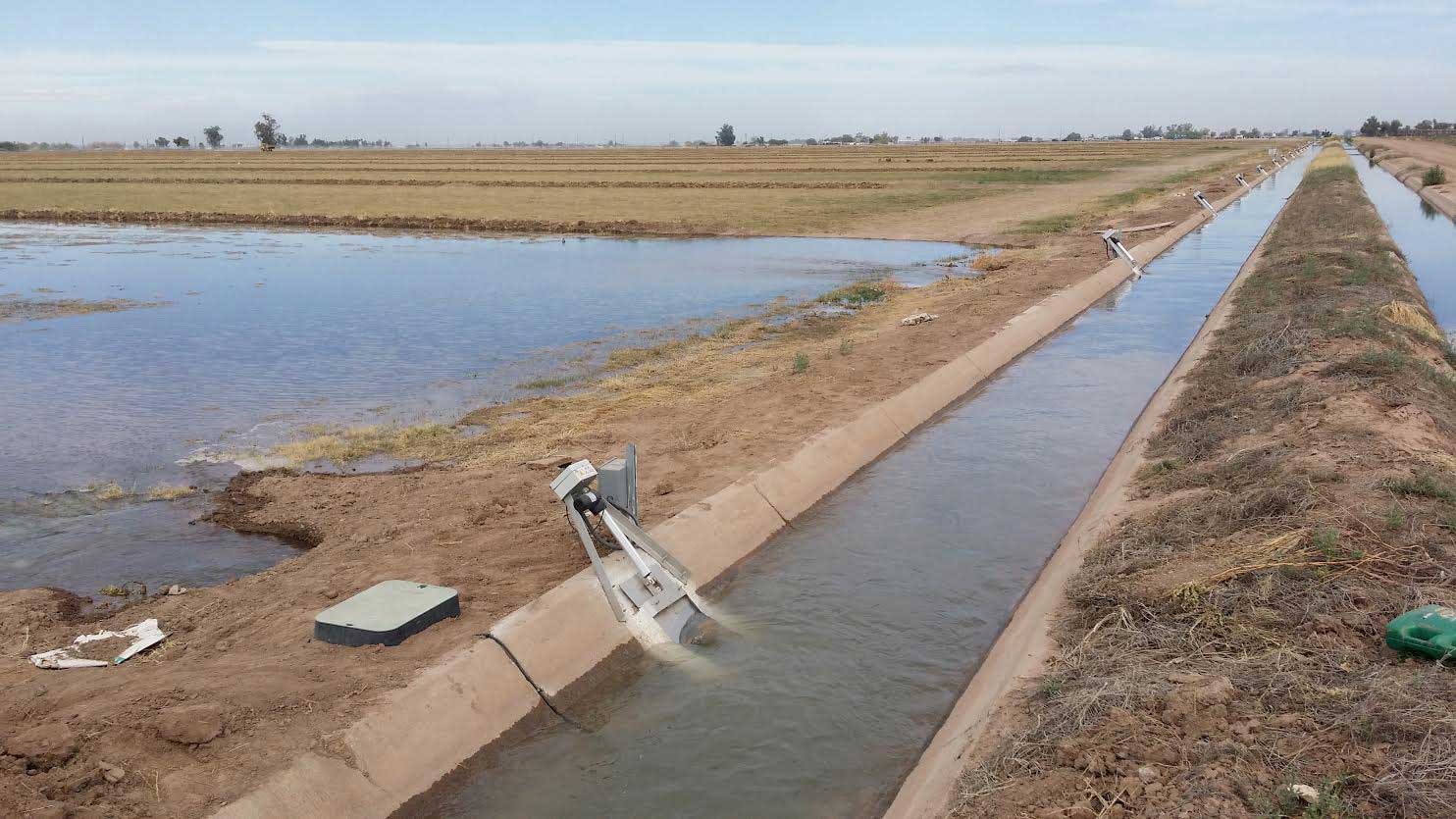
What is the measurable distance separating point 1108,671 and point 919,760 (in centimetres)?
125

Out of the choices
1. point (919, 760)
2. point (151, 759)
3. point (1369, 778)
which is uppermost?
point (1369, 778)

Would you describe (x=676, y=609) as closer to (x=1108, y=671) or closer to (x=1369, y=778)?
(x=1108, y=671)

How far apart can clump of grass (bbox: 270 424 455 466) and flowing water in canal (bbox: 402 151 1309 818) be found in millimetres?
4885

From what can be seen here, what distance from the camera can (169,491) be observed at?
10.8m

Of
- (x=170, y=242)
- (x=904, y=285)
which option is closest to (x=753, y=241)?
(x=904, y=285)

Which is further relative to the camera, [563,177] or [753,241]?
[563,177]

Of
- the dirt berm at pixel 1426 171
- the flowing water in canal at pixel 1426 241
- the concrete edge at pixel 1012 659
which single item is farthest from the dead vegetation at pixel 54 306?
the dirt berm at pixel 1426 171

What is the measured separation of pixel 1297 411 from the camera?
34.4ft

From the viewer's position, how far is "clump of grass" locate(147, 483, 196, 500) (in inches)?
422

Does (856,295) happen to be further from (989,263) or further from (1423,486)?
(1423,486)

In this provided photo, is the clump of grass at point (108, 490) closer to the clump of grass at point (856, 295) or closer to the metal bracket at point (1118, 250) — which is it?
the clump of grass at point (856, 295)

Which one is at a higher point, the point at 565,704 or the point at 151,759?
the point at 151,759

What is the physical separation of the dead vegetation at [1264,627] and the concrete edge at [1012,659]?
0.18 meters

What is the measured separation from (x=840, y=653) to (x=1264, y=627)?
2.84 metres
